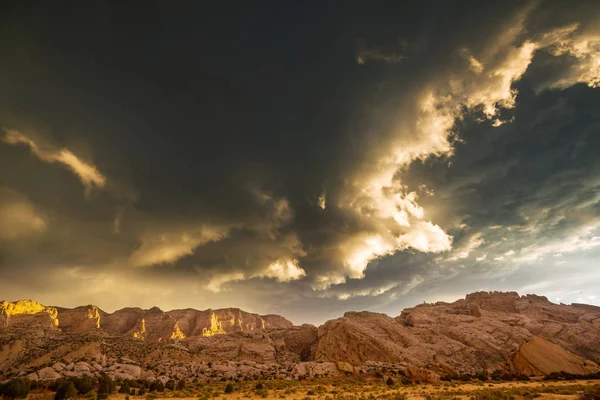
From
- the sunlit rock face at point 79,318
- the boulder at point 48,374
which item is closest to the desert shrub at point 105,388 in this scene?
the boulder at point 48,374

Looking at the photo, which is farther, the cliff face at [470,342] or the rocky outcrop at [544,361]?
the cliff face at [470,342]

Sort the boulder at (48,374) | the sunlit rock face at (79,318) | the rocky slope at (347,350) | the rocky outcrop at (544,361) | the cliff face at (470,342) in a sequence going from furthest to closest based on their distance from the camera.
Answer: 1. the sunlit rock face at (79,318)
2. the cliff face at (470,342)
3. the rocky outcrop at (544,361)
4. the rocky slope at (347,350)
5. the boulder at (48,374)

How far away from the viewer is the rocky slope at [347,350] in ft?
204

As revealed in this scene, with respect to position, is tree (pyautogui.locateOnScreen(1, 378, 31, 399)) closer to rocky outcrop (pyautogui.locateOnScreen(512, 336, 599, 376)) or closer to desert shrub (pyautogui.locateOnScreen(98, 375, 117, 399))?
desert shrub (pyautogui.locateOnScreen(98, 375, 117, 399))

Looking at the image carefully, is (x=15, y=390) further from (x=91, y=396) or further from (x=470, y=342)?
(x=470, y=342)

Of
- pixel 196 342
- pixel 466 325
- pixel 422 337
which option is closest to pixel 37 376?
pixel 196 342

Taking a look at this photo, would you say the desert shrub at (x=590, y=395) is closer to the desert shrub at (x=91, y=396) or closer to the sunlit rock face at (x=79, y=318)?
the desert shrub at (x=91, y=396)

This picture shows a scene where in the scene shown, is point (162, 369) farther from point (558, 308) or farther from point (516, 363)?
point (558, 308)

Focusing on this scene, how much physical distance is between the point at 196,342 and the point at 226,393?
7350cm

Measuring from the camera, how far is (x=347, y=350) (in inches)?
3270

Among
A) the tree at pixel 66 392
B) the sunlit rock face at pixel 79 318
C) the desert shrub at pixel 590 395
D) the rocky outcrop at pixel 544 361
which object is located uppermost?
the sunlit rock face at pixel 79 318

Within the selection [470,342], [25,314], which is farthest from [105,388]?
[25,314]

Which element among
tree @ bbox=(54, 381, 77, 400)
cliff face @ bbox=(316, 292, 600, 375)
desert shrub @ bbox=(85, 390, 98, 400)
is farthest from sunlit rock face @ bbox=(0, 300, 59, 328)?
cliff face @ bbox=(316, 292, 600, 375)

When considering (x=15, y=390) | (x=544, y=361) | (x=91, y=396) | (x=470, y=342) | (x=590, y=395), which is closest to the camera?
(x=590, y=395)
